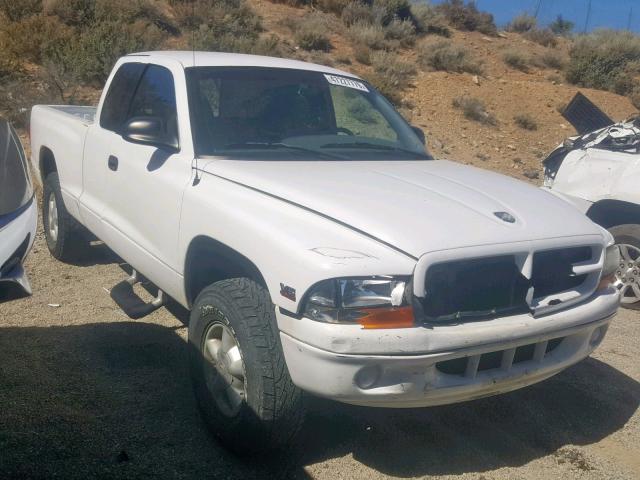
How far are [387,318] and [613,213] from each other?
4.29 metres

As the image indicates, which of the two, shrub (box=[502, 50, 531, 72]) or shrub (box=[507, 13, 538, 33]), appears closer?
shrub (box=[502, 50, 531, 72])

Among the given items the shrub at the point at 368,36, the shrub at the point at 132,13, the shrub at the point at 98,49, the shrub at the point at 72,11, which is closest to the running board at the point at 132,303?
the shrub at the point at 98,49

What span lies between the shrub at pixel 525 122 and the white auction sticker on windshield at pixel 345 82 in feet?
40.2

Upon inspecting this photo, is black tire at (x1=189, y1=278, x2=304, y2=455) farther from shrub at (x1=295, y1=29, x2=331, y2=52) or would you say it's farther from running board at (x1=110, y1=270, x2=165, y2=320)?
shrub at (x1=295, y1=29, x2=331, y2=52)

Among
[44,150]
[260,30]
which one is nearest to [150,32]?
[260,30]

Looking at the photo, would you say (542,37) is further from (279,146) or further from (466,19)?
(279,146)

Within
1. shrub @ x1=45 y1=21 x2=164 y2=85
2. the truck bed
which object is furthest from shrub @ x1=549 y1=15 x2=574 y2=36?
the truck bed

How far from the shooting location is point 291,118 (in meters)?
4.67

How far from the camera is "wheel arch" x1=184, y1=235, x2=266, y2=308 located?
11.4 feet

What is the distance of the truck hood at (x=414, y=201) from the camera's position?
321 centimetres

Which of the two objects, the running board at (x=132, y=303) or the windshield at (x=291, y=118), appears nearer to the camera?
the windshield at (x=291, y=118)

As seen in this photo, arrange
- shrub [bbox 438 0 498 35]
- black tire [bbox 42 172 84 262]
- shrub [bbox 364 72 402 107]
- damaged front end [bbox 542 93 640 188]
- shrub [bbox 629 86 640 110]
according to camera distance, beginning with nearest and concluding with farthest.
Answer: black tire [bbox 42 172 84 262], damaged front end [bbox 542 93 640 188], shrub [bbox 364 72 402 107], shrub [bbox 629 86 640 110], shrub [bbox 438 0 498 35]

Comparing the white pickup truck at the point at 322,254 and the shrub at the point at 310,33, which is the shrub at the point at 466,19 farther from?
the white pickup truck at the point at 322,254

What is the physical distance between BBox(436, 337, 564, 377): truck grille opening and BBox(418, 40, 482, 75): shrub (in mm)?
17496
